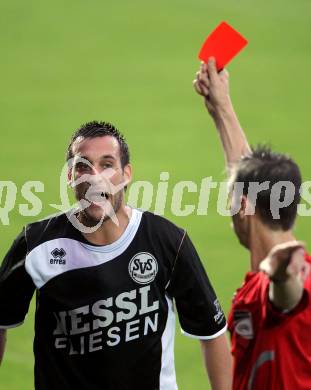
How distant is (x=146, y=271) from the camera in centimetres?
504

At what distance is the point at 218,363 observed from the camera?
5.13 m

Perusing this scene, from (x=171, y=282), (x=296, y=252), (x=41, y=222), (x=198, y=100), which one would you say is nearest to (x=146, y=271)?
(x=171, y=282)

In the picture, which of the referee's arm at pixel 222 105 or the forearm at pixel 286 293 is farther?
the referee's arm at pixel 222 105

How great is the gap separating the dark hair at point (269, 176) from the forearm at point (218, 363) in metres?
1.14

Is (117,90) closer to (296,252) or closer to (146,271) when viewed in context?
(146,271)

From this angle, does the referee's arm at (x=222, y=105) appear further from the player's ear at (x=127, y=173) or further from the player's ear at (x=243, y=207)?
the player's ear at (x=127, y=173)

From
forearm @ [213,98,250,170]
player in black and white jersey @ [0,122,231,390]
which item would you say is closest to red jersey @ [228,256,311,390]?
forearm @ [213,98,250,170]

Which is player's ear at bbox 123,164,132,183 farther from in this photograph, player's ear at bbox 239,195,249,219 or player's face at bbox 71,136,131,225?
player's ear at bbox 239,195,249,219

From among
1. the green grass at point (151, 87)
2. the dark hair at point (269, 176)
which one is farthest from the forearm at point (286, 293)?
the green grass at point (151, 87)

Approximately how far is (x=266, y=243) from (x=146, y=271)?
101 cm

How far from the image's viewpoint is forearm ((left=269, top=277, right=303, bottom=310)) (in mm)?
3834

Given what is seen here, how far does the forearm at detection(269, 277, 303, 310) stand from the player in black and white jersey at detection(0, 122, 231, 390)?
44.2 inches

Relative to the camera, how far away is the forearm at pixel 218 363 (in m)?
5.12

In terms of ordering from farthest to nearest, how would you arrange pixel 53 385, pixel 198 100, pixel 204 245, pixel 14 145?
1. pixel 198 100
2. pixel 14 145
3. pixel 204 245
4. pixel 53 385
